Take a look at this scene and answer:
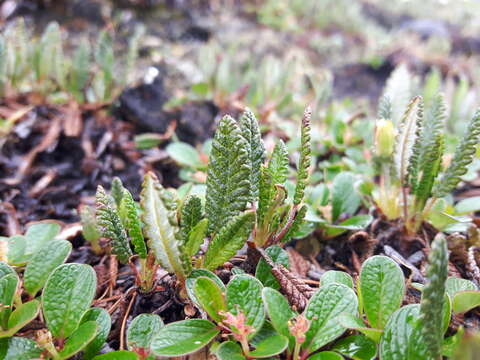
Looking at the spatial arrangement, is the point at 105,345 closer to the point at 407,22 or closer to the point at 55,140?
the point at 55,140

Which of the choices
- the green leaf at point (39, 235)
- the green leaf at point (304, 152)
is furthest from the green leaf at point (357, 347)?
the green leaf at point (39, 235)

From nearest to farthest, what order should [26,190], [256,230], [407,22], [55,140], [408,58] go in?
[256,230], [26,190], [55,140], [408,58], [407,22]

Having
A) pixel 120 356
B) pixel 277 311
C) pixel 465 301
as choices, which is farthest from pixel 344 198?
pixel 120 356

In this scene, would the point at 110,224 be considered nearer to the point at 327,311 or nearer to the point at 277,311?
the point at 277,311

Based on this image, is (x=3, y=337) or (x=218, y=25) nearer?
(x=3, y=337)

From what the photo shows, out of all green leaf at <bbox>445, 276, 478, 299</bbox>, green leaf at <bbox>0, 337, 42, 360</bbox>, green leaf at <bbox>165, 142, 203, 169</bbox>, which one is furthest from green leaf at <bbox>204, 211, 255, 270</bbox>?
green leaf at <bbox>165, 142, 203, 169</bbox>

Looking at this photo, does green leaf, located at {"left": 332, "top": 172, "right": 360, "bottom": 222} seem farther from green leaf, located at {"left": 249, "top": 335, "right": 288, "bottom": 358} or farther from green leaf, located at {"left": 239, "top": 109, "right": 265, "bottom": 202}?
green leaf, located at {"left": 249, "top": 335, "right": 288, "bottom": 358}

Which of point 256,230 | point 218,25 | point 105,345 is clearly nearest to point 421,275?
point 256,230
